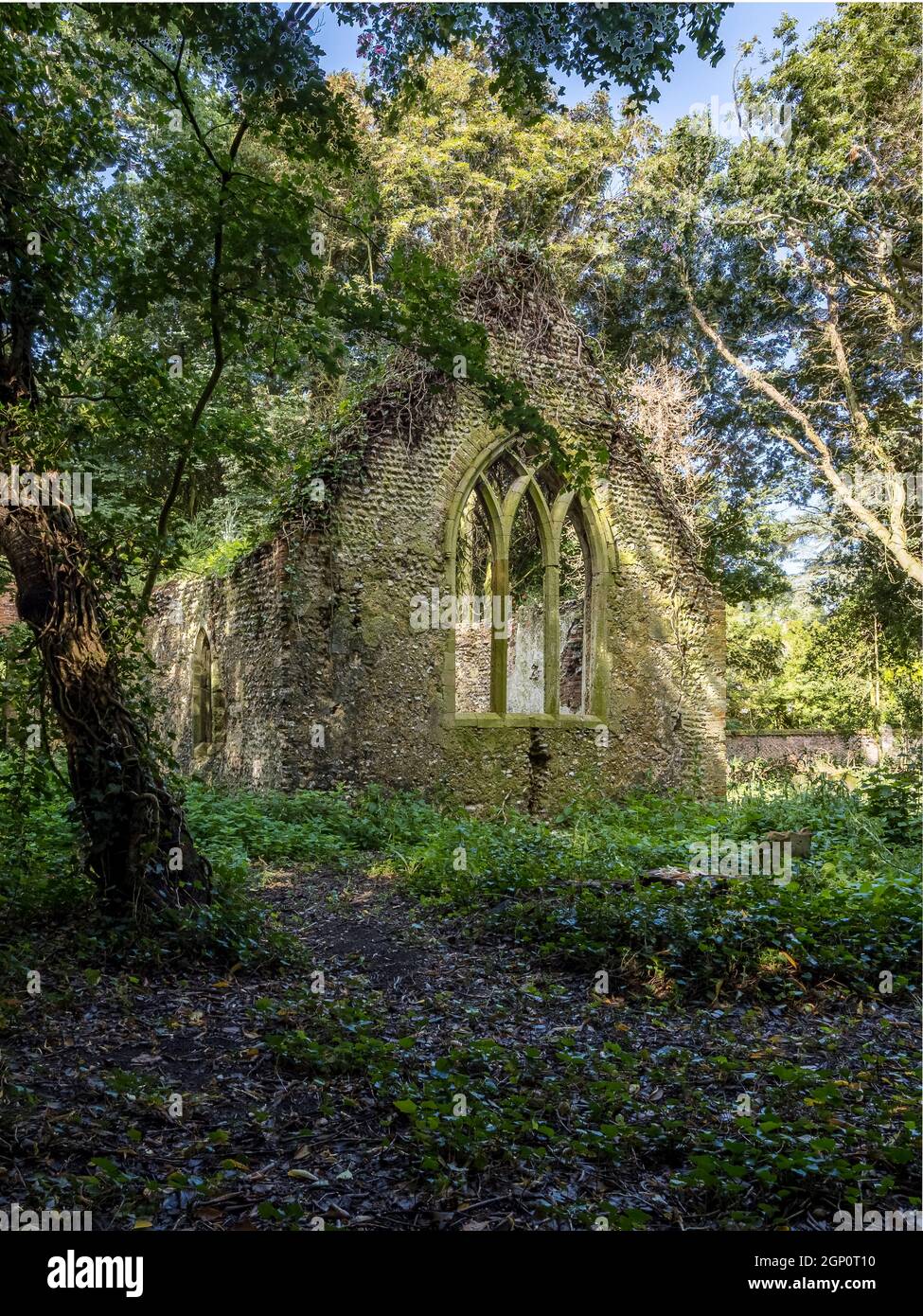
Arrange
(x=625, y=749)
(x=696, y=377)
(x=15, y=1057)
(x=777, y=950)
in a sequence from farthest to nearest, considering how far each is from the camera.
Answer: (x=696, y=377) < (x=625, y=749) < (x=777, y=950) < (x=15, y=1057)

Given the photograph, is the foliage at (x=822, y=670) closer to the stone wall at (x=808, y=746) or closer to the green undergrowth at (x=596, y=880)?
the stone wall at (x=808, y=746)

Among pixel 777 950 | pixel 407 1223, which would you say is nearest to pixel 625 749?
pixel 777 950

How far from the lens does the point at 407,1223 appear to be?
2473 mm

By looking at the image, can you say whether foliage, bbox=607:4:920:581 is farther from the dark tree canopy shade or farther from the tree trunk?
the tree trunk

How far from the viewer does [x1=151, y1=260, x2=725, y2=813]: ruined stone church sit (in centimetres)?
990

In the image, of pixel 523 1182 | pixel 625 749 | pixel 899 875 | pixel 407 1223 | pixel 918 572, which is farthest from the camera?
pixel 918 572

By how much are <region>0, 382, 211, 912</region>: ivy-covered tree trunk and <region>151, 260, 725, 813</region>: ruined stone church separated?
455 centimetres

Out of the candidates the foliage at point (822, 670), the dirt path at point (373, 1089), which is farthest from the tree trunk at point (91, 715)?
the foliage at point (822, 670)

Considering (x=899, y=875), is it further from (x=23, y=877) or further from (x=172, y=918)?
(x=23, y=877)

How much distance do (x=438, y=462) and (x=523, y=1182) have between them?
29.2 ft

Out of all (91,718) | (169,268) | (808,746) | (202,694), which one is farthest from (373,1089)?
(808,746)

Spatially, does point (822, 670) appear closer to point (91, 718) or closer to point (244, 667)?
point (244, 667)

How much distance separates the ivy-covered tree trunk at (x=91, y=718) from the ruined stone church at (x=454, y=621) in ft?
14.9

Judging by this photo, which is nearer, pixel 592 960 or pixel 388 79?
pixel 388 79
